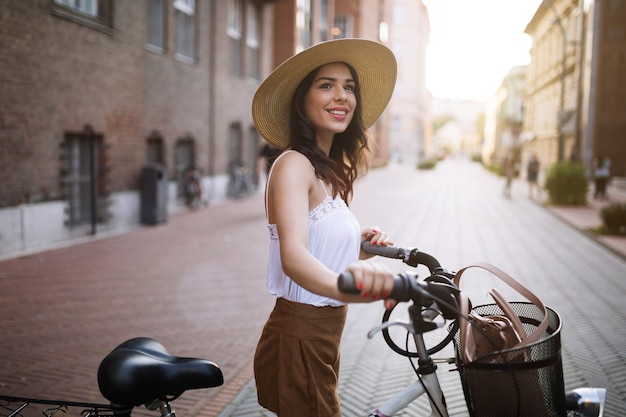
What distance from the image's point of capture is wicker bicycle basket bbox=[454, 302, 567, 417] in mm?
1895

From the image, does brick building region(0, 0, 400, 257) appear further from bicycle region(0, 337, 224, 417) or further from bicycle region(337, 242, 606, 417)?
bicycle region(0, 337, 224, 417)

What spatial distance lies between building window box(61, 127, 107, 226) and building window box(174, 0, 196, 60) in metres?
5.31

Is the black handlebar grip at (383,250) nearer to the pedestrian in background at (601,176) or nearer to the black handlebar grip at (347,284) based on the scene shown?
the black handlebar grip at (347,284)

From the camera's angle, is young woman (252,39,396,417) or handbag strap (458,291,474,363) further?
young woman (252,39,396,417)

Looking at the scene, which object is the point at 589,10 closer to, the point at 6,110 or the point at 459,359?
the point at 6,110

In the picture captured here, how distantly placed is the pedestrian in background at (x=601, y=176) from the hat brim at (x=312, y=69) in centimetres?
2216

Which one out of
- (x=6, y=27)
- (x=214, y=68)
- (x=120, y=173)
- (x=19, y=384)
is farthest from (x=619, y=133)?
(x=19, y=384)

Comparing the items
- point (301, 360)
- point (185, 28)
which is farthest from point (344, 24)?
point (301, 360)

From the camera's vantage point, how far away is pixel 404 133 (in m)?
78.0

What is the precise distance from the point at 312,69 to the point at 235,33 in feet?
65.2

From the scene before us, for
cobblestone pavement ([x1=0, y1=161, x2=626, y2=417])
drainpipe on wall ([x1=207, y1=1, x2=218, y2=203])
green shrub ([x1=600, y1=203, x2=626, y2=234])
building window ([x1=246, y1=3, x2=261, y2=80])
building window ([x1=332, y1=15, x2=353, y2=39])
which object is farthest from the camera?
building window ([x1=332, y1=15, x2=353, y2=39])

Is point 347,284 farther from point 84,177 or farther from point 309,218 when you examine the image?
point 84,177

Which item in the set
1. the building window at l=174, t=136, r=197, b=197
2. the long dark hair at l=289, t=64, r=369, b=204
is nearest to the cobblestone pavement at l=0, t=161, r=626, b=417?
the long dark hair at l=289, t=64, r=369, b=204

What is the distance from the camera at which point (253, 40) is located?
904 inches
